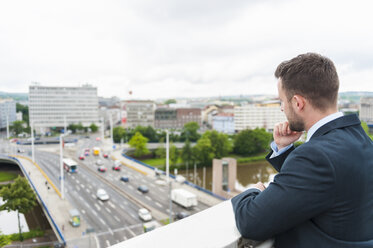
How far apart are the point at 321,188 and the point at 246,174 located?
20179 mm

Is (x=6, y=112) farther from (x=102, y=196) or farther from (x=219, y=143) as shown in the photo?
(x=102, y=196)

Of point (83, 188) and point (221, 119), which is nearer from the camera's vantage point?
point (83, 188)

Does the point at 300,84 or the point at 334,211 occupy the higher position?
the point at 300,84

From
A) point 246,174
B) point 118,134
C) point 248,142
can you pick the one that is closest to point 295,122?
point 246,174

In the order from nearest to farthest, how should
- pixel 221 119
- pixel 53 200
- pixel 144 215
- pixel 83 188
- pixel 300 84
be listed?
pixel 300 84, pixel 144 215, pixel 53 200, pixel 83 188, pixel 221 119

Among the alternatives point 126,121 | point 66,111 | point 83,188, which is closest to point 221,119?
point 126,121

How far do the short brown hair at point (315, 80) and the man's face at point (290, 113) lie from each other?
0.04 m

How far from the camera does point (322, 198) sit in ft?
1.96

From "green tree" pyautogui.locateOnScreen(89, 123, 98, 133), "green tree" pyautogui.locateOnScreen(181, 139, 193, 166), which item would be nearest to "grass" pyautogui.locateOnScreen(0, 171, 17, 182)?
"green tree" pyautogui.locateOnScreen(181, 139, 193, 166)

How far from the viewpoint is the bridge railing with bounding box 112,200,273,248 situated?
638 millimetres

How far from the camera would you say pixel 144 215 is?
32.6 feet

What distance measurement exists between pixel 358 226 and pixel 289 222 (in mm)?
151

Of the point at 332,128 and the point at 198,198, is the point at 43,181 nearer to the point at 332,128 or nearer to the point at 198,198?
the point at 198,198

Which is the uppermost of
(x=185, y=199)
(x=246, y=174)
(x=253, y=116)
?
(x=253, y=116)
